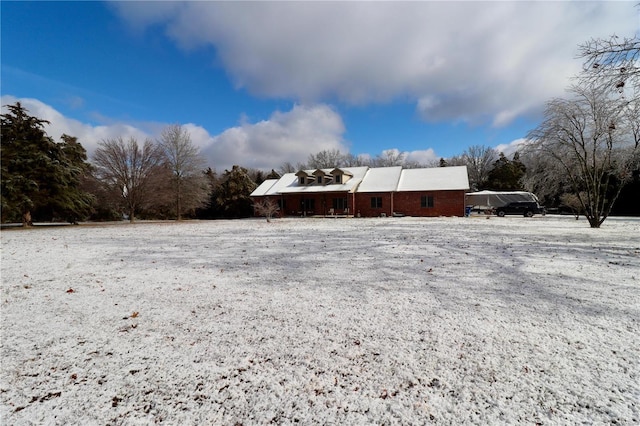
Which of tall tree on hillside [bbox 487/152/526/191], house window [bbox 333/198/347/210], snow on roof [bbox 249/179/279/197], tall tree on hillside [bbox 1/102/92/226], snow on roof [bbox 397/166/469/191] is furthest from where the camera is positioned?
tall tree on hillside [bbox 487/152/526/191]

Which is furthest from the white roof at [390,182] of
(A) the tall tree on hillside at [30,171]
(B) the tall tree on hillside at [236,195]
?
(A) the tall tree on hillside at [30,171]

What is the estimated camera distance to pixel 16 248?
10289 millimetres

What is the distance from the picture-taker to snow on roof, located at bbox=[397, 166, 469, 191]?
93.5 feet

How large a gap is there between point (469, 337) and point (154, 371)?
3.50 metres

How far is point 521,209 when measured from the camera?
2802 cm

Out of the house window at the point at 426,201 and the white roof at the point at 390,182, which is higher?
the white roof at the point at 390,182

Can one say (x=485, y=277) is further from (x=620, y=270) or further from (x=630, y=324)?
(x=620, y=270)

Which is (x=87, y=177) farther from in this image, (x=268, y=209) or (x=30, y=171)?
(x=268, y=209)

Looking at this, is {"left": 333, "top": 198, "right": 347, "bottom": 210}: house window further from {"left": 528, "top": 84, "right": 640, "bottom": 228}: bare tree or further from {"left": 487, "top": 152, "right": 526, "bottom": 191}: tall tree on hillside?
{"left": 487, "top": 152, "right": 526, "bottom": 191}: tall tree on hillside

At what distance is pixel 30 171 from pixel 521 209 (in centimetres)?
4091

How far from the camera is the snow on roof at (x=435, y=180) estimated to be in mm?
28500

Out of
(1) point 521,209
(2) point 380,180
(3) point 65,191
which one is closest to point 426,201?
(2) point 380,180

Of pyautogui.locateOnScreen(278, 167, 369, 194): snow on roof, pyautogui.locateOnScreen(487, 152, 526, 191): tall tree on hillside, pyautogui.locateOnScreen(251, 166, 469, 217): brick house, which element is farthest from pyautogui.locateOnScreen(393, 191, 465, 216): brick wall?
pyautogui.locateOnScreen(487, 152, 526, 191): tall tree on hillside

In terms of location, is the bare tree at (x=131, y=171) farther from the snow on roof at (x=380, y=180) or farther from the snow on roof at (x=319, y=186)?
the snow on roof at (x=380, y=180)
